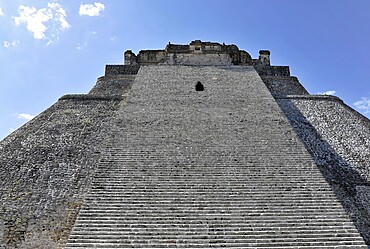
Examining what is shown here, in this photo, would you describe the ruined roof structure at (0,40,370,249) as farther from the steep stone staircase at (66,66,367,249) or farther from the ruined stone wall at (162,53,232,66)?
the ruined stone wall at (162,53,232,66)

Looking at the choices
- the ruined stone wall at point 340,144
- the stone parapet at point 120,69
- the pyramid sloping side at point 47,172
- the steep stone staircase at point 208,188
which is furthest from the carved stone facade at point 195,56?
the steep stone staircase at point 208,188

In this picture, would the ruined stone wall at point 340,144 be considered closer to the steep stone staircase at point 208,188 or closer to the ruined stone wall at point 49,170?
the steep stone staircase at point 208,188

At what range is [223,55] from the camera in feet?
46.9

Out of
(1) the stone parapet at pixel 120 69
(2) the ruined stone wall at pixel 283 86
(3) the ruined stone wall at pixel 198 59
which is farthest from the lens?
(3) the ruined stone wall at pixel 198 59

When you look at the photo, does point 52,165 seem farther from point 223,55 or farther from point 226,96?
point 223,55

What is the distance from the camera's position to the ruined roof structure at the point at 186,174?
420 centimetres

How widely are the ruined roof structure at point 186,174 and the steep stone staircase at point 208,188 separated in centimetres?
2

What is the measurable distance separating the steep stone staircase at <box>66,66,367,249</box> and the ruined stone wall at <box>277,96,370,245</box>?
68 cm

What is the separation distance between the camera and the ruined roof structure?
A: 4.20m

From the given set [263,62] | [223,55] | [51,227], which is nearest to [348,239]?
[51,227]

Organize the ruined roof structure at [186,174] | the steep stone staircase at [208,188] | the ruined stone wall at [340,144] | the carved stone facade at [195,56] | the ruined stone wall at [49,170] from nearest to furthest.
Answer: the steep stone staircase at [208,188], the ruined roof structure at [186,174], the ruined stone wall at [49,170], the ruined stone wall at [340,144], the carved stone facade at [195,56]

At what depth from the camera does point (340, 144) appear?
24.0ft

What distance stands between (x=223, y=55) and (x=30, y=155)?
9659 millimetres

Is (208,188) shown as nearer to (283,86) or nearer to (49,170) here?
(49,170)
